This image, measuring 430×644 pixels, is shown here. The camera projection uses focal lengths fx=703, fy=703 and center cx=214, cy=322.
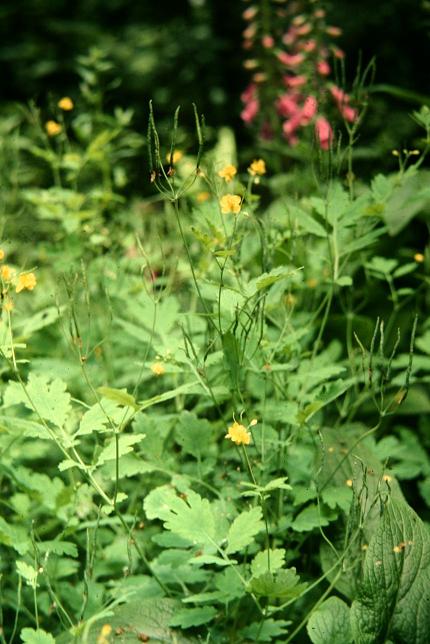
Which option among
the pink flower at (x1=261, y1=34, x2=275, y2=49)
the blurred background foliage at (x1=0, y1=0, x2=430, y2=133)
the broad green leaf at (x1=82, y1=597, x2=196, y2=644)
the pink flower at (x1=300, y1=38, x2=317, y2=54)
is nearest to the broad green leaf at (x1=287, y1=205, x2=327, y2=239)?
the broad green leaf at (x1=82, y1=597, x2=196, y2=644)

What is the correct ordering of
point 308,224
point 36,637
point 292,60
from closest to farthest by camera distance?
point 36,637 → point 308,224 → point 292,60

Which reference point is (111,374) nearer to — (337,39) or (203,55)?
(337,39)

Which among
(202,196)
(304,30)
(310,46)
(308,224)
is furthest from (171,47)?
(308,224)

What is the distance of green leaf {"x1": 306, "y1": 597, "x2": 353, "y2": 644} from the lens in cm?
121

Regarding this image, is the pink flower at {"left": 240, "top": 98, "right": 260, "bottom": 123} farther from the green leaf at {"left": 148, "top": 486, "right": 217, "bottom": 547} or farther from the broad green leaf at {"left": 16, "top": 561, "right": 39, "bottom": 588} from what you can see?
the broad green leaf at {"left": 16, "top": 561, "right": 39, "bottom": 588}

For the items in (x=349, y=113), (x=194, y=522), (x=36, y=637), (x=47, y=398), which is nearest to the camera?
(x=36, y=637)

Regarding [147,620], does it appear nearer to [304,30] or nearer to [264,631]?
[264,631]

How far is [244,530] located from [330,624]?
258mm

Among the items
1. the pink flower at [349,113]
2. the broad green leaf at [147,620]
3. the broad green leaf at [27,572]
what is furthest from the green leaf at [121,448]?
the pink flower at [349,113]

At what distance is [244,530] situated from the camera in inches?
45.3

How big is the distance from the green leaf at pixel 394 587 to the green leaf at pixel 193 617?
0.25 meters

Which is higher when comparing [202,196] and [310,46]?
[310,46]

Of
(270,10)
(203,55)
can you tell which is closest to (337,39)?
(203,55)

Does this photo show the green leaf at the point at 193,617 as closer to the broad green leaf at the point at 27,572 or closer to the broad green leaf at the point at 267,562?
the broad green leaf at the point at 267,562
